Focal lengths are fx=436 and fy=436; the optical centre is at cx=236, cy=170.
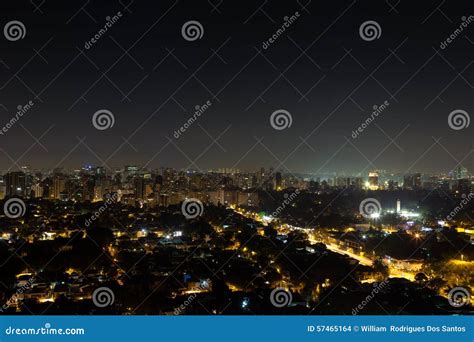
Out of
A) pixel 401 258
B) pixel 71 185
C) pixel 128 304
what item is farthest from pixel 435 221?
pixel 71 185

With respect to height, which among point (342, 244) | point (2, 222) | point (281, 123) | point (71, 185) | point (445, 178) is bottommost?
point (2, 222)

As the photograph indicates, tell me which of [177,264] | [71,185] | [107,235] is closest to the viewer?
[177,264]

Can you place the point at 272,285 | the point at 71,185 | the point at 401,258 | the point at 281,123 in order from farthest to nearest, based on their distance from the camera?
the point at 71,185
the point at 401,258
the point at 272,285
the point at 281,123

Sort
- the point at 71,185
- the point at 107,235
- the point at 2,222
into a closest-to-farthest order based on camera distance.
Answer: the point at 107,235 → the point at 2,222 → the point at 71,185

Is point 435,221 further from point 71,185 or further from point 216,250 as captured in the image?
point 71,185

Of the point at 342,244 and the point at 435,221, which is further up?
the point at 435,221

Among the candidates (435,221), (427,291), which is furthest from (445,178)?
(427,291)

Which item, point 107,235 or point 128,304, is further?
point 107,235

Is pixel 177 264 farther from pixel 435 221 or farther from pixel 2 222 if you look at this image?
pixel 435 221

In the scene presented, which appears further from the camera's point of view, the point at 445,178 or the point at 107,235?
the point at 445,178
